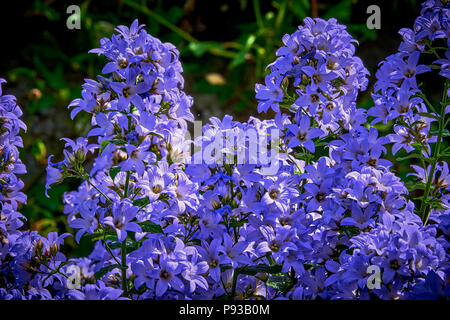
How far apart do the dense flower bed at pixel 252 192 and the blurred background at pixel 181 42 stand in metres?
1.46

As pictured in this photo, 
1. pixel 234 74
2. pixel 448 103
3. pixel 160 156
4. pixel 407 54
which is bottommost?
pixel 160 156

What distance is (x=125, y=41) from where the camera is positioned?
3.43 feet

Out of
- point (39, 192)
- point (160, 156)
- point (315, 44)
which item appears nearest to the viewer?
point (315, 44)

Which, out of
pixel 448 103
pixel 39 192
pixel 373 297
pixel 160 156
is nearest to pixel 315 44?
pixel 448 103

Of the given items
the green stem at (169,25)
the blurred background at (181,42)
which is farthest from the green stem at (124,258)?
the green stem at (169,25)

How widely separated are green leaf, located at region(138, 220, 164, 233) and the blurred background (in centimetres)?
160

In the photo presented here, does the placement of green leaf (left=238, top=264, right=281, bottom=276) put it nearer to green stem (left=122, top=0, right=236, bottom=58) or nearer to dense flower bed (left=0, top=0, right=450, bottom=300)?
dense flower bed (left=0, top=0, right=450, bottom=300)

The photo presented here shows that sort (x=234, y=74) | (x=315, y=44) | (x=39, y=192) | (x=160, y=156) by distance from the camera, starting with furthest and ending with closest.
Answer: (x=234, y=74)
(x=39, y=192)
(x=160, y=156)
(x=315, y=44)

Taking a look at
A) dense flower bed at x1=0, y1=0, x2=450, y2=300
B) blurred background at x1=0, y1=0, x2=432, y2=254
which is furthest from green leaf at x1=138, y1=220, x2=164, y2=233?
blurred background at x1=0, y1=0, x2=432, y2=254

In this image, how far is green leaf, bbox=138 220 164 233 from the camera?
104 cm

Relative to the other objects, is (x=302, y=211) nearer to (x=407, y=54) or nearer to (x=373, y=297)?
(x=373, y=297)

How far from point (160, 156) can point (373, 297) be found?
0.59m

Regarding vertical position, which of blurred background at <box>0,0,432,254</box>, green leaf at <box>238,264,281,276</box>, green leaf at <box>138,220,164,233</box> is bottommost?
green leaf at <box>238,264,281,276</box>

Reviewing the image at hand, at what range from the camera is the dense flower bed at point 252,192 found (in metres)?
0.98
